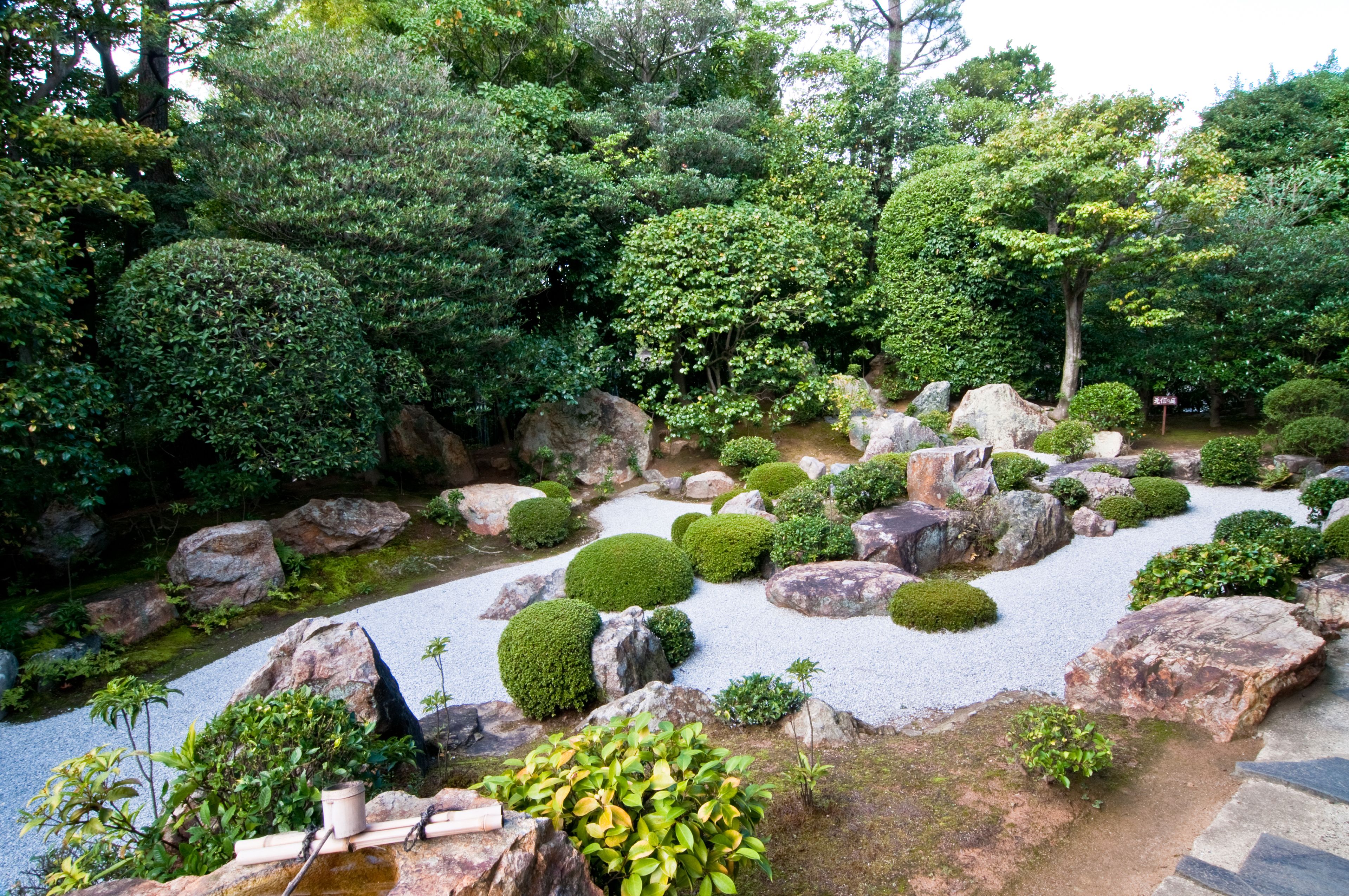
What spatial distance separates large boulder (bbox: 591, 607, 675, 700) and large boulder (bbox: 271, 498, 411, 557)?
5406 mm

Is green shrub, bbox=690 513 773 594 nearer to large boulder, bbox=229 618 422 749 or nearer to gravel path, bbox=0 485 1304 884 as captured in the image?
gravel path, bbox=0 485 1304 884

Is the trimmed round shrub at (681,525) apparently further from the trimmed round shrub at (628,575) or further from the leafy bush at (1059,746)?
the leafy bush at (1059,746)

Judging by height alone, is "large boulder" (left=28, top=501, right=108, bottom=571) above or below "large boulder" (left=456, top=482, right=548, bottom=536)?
above

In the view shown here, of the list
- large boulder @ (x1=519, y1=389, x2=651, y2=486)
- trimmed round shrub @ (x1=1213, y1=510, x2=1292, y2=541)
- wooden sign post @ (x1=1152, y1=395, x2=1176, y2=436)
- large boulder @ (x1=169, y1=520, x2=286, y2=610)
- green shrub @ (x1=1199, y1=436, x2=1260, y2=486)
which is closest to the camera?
trimmed round shrub @ (x1=1213, y1=510, x2=1292, y2=541)

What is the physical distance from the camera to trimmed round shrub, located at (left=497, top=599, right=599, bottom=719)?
5.99 meters

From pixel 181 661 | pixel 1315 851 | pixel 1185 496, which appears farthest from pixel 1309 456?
pixel 181 661

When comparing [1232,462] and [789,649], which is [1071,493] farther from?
[789,649]

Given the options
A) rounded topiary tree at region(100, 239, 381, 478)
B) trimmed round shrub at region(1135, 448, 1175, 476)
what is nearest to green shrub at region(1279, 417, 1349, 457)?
trimmed round shrub at region(1135, 448, 1175, 476)

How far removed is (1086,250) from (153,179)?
17.9 m

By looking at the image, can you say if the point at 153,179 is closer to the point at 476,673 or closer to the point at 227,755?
the point at 476,673

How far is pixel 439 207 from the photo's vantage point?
10953 millimetres

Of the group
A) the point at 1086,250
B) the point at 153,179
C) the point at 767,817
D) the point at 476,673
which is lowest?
the point at 476,673

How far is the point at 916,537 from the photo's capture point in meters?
9.16

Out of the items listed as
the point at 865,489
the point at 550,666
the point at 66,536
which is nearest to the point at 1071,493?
the point at 865,489
